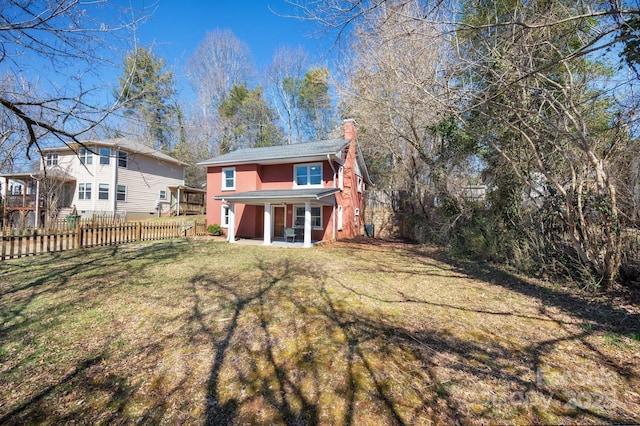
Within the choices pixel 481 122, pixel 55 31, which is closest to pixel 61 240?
pixel 55 31

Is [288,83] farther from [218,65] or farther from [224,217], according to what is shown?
[224,217]

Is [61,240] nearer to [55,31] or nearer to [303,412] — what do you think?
[55,31]

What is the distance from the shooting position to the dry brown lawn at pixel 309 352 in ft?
7.81

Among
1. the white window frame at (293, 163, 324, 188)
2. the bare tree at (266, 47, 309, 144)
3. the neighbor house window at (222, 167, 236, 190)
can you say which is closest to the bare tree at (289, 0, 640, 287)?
the white window frame at (293, 163, 324, 188)

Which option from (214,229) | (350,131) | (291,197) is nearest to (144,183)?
(214,229)

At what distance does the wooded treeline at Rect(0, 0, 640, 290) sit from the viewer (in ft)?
12.8

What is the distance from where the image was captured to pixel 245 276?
6625 mm

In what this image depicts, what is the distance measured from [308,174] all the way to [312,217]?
7.73 ft

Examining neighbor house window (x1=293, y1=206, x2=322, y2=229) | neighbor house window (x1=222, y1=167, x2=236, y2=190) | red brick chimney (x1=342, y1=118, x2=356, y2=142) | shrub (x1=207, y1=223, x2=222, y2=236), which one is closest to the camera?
neighbor house window (x1=293, y1=206, x2=322, y2=229)

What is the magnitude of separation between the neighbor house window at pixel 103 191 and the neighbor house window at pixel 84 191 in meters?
0.85

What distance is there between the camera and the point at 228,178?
1568 cm

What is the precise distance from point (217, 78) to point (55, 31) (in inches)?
1103

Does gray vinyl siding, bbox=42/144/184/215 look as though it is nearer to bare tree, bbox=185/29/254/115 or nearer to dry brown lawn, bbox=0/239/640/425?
bare tree, bbox=185/29/254/115

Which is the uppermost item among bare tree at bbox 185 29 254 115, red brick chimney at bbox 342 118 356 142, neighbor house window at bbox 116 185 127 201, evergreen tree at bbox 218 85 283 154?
bare tree at bbox 185 29 254 115
